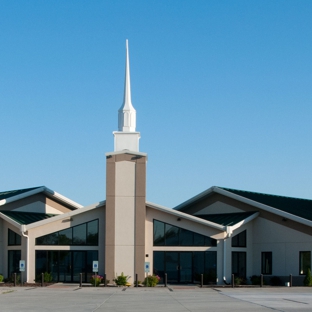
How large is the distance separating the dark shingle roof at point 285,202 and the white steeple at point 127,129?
313 inches

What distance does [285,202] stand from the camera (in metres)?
51.3

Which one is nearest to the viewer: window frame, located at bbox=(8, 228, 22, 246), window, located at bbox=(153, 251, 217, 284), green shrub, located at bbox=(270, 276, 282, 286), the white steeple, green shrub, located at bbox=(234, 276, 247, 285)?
green shrub, located at bbox=(234, 276, 247, 285)

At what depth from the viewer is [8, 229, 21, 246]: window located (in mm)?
45766

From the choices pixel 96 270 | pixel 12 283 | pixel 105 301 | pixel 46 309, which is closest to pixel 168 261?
pixel 96 270

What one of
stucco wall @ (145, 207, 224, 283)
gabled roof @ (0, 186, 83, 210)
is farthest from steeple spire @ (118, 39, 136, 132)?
gabled roof @ (0, 186, 83, 210)

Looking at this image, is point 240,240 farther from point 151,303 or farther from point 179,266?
point 151,303

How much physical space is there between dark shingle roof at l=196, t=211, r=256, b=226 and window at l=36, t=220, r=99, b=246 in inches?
323

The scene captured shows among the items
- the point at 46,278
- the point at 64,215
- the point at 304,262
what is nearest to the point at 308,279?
the point at 304,262

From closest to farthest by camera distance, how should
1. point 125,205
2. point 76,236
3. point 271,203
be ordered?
point 125,205
point 76,236
point 271,203

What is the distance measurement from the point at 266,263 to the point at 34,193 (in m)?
17.1

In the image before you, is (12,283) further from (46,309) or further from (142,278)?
(46,309)

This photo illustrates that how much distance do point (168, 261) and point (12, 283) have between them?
32.7ft

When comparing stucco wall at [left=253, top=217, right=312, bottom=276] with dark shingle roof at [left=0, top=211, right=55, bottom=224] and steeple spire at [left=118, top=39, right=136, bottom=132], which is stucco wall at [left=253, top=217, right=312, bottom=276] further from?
dark shingle roof at [left=0, top=211, right=55, bottom=224]

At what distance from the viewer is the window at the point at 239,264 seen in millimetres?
45037
